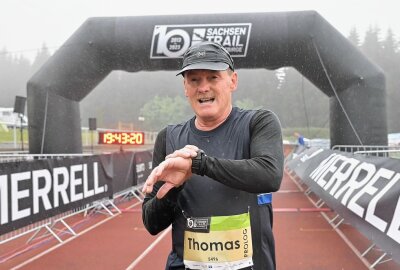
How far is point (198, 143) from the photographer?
1.66m

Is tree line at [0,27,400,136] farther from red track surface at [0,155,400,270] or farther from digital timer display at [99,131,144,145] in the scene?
red track surface at [0,155,400,270]

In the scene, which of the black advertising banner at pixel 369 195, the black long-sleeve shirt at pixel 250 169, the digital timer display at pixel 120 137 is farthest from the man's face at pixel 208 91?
the digital timer display at pixel 120 137

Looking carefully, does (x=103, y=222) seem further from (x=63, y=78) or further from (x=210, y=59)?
(x=210, y=59)

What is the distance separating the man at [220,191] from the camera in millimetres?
1555

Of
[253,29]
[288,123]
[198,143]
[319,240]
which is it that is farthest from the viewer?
[288,123]

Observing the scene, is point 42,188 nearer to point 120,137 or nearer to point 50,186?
point 50,186

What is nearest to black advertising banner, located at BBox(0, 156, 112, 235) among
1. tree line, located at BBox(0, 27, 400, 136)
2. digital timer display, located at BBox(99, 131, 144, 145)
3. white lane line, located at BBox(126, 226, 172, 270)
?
white lane line, located at BBox(126, 226, 172, 270)

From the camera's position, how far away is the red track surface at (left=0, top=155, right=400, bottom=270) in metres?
5.69

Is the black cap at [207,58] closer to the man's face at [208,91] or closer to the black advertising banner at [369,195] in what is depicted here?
the man's face at [208,91]

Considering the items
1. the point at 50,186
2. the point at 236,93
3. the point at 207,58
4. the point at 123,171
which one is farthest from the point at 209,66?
the point at 236,93

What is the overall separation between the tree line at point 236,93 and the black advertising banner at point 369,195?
109 feet

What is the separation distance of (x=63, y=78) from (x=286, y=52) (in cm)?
487

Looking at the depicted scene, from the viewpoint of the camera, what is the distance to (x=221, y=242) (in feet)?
5.19

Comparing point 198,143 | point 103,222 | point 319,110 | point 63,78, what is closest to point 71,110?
point 63,78
